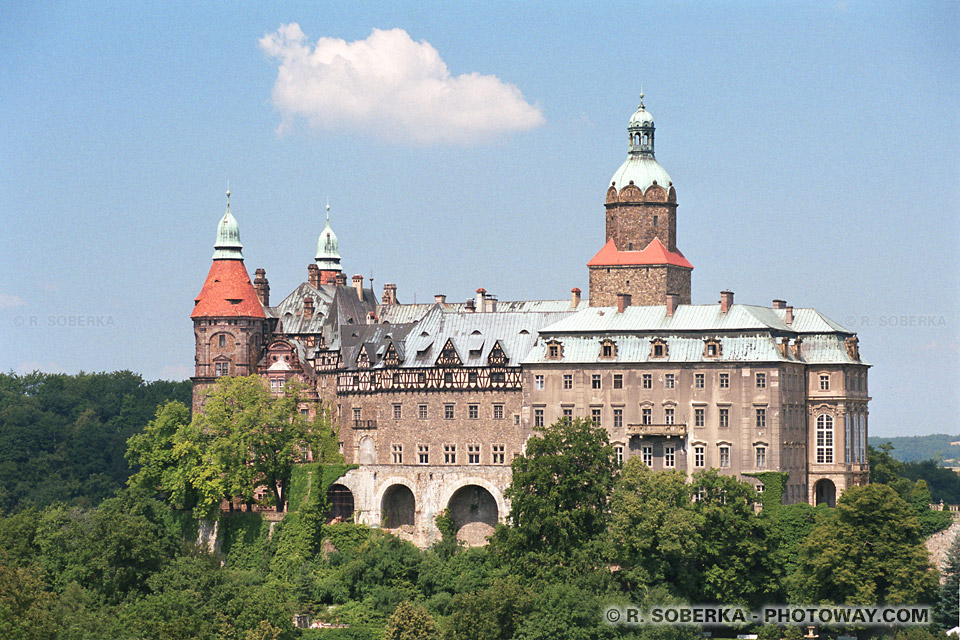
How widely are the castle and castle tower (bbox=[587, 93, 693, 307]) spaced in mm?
100

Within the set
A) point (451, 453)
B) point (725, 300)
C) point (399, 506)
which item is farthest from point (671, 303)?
point (399, 506)

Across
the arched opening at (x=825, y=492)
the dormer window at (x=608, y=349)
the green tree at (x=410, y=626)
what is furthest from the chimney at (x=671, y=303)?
the green tree at (x=410, y=626)

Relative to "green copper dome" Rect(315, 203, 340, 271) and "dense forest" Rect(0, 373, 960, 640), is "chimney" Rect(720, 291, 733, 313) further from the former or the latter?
"green copper dome" Rect(315, 203, 340, 271)

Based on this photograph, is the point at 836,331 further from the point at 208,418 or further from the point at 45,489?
the point at 45,489

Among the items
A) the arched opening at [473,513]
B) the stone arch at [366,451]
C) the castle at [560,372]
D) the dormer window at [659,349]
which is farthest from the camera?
the stone arch at [366,451]

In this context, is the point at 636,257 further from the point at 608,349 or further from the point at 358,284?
the point at 358,284

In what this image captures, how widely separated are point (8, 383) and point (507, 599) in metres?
93.6

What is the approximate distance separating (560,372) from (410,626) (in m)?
19.6

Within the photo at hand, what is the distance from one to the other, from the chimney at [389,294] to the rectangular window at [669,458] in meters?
31.8

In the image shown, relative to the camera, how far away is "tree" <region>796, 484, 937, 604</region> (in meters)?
90.1

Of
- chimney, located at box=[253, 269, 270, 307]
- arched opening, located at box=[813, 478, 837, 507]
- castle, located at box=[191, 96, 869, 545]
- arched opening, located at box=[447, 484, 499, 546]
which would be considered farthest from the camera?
chimney, located at box=[253, 269, 270, 307]

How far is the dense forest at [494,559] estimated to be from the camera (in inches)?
3526

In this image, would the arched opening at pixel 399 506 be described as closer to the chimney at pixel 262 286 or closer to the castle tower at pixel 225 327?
the castle tower at pixel 225 327

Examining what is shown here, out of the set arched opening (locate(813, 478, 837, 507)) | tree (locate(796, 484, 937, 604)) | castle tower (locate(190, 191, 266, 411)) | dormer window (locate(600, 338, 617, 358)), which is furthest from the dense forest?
castle tower (locate(190, 191, 266, 411))
